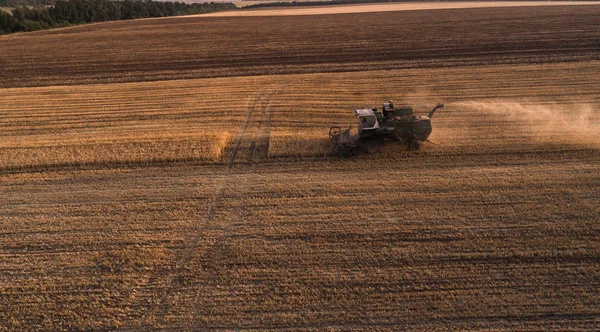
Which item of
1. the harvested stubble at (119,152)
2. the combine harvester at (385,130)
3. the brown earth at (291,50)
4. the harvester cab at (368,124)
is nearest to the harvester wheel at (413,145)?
the combine harvester at (385,130)

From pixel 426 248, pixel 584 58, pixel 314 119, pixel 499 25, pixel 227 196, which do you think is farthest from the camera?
pixel 499 25

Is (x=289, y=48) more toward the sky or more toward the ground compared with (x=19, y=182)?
more toward the sky

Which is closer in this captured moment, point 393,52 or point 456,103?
point 456,103

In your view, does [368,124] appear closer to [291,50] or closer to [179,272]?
[179,272]

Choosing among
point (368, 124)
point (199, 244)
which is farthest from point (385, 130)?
point (199, 244)

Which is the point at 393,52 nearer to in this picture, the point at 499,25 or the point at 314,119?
the point at 314,119

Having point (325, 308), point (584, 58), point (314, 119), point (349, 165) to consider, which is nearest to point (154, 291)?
point (325, 308)

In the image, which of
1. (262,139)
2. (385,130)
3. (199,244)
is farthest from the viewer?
(262,139)
